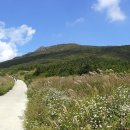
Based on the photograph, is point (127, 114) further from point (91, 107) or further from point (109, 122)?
point (91, 107)

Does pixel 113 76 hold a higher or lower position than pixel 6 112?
higher

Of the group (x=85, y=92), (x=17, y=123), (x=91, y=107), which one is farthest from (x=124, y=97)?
(x=17, y=123)

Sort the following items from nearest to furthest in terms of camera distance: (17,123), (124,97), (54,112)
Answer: (124,97)
(54,112)
(17,123)

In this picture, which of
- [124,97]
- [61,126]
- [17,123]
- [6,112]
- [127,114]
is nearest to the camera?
[127,114]

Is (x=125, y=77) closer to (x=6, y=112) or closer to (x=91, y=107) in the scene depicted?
(x=91, y=107)

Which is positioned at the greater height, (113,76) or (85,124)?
(113,76)

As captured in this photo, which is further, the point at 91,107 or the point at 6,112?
the point at 6,112

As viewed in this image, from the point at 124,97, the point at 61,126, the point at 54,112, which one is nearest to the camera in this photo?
the point at 61,126

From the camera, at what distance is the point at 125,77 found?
52.8 feet

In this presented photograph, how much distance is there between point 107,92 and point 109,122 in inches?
152

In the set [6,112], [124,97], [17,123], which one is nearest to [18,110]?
[6,112]

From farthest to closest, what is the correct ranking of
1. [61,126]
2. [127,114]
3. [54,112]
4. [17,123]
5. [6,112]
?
[6,112] < [17,123] < [54,112] < [61,126] < [127,114]

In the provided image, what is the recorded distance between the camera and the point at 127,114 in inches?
426

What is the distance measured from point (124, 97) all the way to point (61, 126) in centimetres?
205
